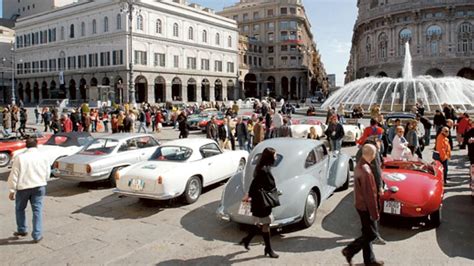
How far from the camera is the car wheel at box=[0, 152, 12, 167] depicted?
14164 mm

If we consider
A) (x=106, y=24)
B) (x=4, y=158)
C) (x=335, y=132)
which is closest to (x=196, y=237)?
(x=335, y=132)

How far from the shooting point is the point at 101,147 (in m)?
11.3

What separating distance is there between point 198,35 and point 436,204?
59643 millimetres

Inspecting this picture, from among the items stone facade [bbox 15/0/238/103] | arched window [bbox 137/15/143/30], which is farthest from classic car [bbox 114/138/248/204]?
arched window [bbox 137/15/143/30]

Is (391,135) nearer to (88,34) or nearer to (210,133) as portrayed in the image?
(210,133)

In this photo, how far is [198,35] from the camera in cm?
6334

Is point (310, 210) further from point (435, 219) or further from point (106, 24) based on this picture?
point (106, 24)

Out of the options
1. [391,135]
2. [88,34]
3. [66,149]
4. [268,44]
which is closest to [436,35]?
[268,44]

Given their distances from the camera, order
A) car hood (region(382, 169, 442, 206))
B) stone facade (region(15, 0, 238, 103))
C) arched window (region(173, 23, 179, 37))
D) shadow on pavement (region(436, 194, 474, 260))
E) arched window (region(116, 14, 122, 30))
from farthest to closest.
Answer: arched window (region(173, 23, 179, 37)), stone facade (region(15, 0, 238, 103)), arched window (region(116, 14, 122, 30)), car hood (region(382, 169, 442, 206)), shadow on pavement (region(436, 194, 474, 260))

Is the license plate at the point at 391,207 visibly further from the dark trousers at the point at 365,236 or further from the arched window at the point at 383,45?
the arched window at the point at 383,45

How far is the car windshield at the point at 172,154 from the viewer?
9711mm

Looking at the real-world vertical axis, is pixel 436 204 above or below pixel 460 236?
above

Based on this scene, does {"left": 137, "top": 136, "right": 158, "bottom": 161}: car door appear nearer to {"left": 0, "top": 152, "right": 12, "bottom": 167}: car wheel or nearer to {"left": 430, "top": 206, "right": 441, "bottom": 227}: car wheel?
{"left": 0, "top": 152, "right": 12, "bottom": 167}: car wheel

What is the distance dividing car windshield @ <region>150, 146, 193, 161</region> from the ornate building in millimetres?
69893
